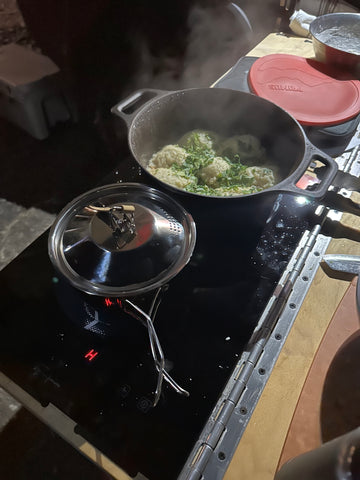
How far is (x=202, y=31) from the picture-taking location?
9.77 feet

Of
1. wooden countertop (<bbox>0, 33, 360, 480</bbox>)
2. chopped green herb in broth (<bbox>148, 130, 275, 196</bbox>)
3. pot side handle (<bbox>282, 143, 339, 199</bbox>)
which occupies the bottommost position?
wooden countertop (<bbox>0, 33, 360, 480</bbox>)

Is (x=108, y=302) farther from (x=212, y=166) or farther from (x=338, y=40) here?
(x=338, y=40)

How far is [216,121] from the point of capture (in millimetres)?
1498

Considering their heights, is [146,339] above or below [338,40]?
below

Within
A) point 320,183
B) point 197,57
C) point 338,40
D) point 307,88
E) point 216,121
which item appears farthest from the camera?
point 197,57

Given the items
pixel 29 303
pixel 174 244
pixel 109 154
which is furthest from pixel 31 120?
pixel 174 244

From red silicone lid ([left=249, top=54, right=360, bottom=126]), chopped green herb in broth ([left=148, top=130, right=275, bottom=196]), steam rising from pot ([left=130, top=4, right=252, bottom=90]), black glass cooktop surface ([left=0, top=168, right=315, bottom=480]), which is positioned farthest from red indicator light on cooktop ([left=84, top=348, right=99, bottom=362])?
steam rising from pot ([left=130, top=4, right=252, bottom=90])

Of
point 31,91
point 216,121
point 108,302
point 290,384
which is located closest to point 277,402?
point 290,384

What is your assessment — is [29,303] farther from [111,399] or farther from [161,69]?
[161,69]

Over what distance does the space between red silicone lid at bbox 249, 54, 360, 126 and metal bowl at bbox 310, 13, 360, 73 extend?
0.05 m

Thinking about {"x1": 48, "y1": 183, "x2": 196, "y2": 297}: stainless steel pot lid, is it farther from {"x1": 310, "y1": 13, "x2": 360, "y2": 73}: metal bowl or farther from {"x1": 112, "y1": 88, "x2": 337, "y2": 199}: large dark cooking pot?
{"x1": 310, "y1": 13, "x2": 360, "y2": 73}: metal bowl

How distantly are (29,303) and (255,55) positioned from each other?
1892 millimetres

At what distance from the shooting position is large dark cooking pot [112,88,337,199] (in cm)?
121

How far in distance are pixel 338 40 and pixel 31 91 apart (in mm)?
2167
